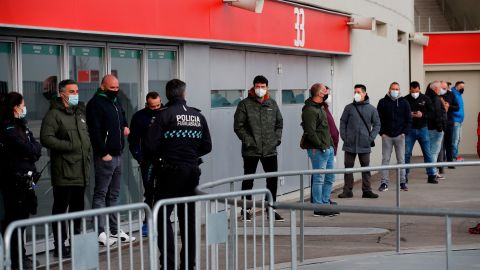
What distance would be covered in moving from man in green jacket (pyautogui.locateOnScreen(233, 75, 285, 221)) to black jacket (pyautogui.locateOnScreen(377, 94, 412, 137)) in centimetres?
467

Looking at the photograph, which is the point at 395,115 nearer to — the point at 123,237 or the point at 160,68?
the point at 160,68

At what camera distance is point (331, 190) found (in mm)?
14047

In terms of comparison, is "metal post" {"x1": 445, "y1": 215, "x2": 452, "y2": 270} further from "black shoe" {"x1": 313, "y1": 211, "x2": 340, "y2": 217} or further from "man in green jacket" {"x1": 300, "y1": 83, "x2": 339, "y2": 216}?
"man in green jacket" {"x1": 300, "y1": 83, "x2": 339, "y2": 216}

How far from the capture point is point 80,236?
21.4 ft

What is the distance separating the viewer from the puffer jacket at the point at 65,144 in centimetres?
1093

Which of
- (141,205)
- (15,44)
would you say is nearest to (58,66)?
(15,44)

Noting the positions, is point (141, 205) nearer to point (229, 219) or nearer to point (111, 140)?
point (229, 219)

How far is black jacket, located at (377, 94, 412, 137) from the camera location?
61.1 feet

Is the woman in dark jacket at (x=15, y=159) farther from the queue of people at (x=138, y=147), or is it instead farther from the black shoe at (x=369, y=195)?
the black shoe at (x=369, y=195)

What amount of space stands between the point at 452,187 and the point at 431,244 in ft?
20.3

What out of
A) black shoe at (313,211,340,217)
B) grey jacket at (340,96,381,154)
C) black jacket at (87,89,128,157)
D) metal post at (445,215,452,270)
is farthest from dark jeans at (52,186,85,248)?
grey jacket at (340,96,381,154)

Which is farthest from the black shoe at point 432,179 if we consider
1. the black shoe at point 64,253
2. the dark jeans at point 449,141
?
the dark jeans at point 449,141

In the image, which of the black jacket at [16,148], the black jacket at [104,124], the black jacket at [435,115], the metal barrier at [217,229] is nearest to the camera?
the metal barrier at [217,229]

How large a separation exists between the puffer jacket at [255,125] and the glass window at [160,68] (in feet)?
3.20
